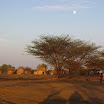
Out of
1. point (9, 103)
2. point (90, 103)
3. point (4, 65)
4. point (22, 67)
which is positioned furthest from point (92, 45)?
point (4, 65)

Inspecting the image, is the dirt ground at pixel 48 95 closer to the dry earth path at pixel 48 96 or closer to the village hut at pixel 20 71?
the dry earth path at pixel 48 96

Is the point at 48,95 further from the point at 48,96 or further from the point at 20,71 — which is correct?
the point at 20,71

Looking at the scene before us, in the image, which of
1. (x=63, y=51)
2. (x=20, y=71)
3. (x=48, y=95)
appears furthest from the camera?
(x=20, y=71)

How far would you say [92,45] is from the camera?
27969 millimetres

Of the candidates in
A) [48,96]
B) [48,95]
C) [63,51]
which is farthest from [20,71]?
[48,96]

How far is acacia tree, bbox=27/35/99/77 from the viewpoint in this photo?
2720 centimetres

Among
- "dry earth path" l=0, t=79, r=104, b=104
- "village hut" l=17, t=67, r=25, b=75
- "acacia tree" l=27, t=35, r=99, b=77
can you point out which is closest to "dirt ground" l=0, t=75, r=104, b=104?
"dry earth path" l=0, t=79, r=104, b=104

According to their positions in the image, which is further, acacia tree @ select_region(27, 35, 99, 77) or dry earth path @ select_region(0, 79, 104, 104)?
acacia tree @ select_region(27, 35, 99, 77)

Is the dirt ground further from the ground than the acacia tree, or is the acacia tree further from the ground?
the acacia tree

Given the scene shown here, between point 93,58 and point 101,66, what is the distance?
5.31ft

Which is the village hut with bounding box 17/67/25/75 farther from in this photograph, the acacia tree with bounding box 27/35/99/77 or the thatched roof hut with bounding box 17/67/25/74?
the acacia tree with bounding box 27/35/99/77

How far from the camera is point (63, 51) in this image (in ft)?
89.2

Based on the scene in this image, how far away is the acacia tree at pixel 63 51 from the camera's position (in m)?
27.2

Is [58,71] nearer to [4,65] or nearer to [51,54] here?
[51,54]
